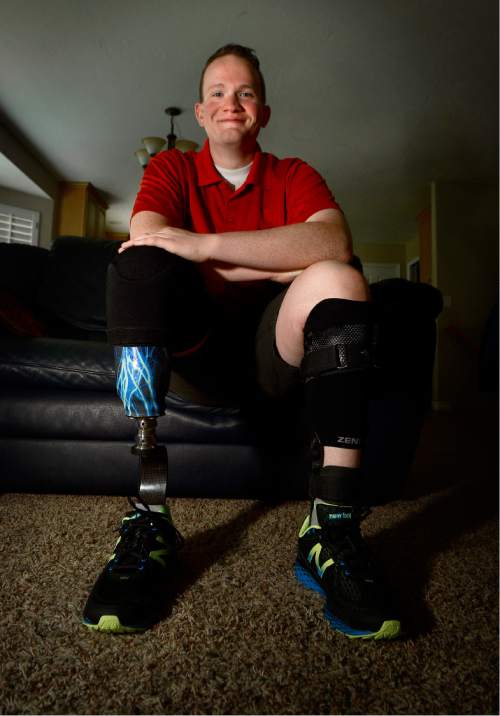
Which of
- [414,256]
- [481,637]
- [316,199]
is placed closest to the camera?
[481,637]

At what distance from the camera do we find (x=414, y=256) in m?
8.14

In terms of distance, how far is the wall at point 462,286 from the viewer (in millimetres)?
5492

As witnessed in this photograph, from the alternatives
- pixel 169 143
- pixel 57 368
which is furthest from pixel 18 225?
pixel 57 368

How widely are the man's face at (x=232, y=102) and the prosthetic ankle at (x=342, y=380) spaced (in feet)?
1.81

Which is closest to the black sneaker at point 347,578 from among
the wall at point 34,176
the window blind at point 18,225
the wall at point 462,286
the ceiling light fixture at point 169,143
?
the ceiling light fixture at point 169,143

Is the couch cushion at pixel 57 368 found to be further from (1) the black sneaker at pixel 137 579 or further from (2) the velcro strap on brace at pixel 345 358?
(2) the velcro strap on brace at pixel 345 358

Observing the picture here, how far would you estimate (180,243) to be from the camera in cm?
80

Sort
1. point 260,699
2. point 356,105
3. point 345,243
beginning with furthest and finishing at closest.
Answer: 1. point 356,105
2. point 345,243
3. point 260,699

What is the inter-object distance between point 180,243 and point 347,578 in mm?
616

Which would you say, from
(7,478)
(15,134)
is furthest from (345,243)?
(15,134)

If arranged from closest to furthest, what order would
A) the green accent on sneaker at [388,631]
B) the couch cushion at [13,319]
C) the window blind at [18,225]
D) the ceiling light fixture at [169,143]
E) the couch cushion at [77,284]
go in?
the green accent on sneaker at [388,631] < the couch cushion at [13,319] < the couch cushion at [77,284] < the ceiling light fixture at [169,143] < the window blind at [18,225]

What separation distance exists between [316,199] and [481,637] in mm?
846

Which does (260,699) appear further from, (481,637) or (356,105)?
(356,105)

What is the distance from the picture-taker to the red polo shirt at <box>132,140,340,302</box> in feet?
3.33
